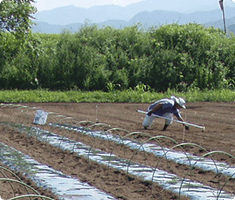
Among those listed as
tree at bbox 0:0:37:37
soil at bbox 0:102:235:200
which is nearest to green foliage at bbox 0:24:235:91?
tree at bbox 0:0:37:37

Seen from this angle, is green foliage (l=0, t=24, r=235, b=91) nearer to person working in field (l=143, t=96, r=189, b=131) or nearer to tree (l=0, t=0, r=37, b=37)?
tree (l=0, t=0, r=37, b=37)

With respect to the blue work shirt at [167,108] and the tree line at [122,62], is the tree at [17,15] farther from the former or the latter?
the blue work shirt at [167,108]

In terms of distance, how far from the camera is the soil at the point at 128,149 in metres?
5.33

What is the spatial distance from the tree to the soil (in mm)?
3245

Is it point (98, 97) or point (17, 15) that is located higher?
point (17, 15)

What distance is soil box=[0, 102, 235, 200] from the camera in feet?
17.5

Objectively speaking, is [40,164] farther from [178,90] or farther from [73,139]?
[178,90]

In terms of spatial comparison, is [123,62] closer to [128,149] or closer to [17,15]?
[17,15]

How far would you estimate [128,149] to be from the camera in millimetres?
7441

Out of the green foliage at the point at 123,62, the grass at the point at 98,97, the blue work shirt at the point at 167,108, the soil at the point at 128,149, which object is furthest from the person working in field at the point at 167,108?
the green foliage at the point at 123,62

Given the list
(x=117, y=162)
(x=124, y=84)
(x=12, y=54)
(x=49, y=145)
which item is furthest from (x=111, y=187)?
(x=12, y=54)

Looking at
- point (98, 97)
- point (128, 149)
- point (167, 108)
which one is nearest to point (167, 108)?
point (167, 108)

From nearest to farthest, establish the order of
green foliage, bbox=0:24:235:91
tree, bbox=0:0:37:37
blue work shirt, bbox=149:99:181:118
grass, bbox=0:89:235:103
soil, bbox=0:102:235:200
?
soil, bbox=0:102:235:200, blue work shirt, bbox=149:99:181:118, grass, bbox=0:89:235:103, tree, bbox=0:0:37:37, green foliage, bbox=0:24:235:91

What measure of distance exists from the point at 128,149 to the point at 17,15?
849cm
